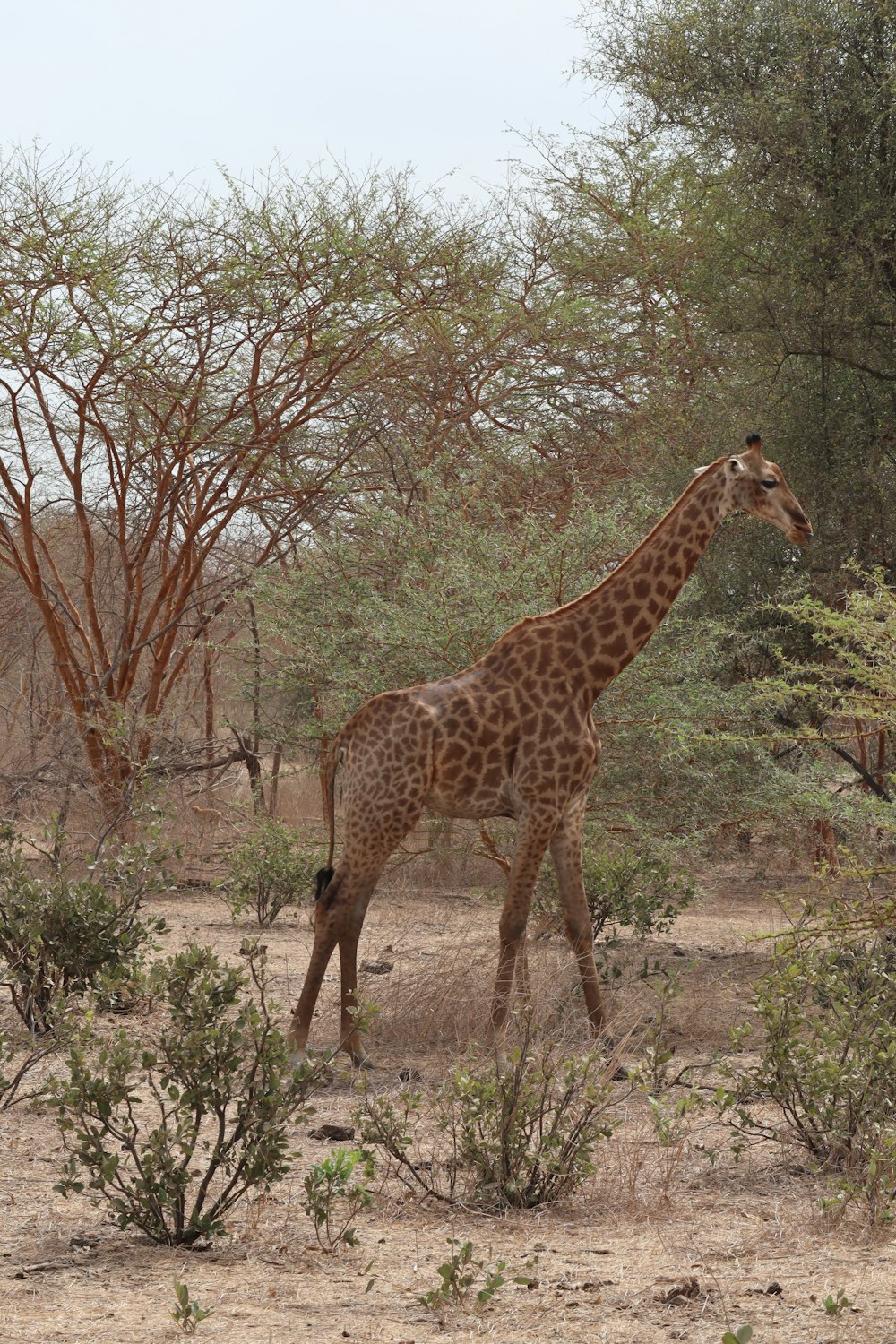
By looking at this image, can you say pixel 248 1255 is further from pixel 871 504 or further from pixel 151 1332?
pixel 871 504

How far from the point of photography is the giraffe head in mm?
6449

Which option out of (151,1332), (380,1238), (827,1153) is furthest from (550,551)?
(151,1332)

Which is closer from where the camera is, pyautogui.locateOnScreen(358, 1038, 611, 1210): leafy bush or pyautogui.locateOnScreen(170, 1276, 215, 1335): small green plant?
pyautogui.locateOnScreen(170, 1276, 215, 1335): small green plant

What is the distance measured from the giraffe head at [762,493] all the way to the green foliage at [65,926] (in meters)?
3.18

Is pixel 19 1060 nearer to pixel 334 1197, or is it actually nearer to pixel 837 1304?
pixel 334 1197

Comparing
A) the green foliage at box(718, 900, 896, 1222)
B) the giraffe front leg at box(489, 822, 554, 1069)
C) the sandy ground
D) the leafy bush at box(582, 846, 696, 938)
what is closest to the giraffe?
the giraffe front leg at box(489, 822, 554, 1069)

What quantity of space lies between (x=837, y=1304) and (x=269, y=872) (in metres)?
7.38

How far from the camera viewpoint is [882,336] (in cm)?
1068

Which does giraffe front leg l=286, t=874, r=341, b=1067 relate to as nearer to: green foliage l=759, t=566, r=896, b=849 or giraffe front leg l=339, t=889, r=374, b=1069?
giraffe front leg l=339, t=889, r=374, b=1069

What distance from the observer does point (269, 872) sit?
34.9 feet

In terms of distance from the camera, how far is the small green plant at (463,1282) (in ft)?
11.6

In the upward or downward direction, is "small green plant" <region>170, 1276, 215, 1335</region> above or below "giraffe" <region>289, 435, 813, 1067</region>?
below

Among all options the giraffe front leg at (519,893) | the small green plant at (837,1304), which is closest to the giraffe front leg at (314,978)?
the giraffe front leg at (519,893)

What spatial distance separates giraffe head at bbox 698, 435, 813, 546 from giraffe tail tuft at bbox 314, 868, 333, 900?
2.46 metres
